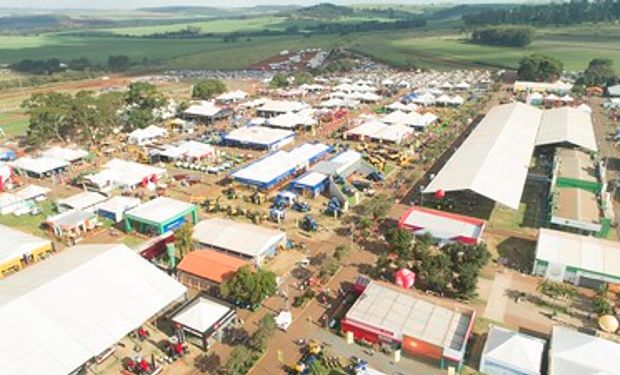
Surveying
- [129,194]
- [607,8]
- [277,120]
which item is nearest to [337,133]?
[277,120]

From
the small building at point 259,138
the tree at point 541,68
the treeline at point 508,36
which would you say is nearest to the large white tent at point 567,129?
the small building at point 259,138

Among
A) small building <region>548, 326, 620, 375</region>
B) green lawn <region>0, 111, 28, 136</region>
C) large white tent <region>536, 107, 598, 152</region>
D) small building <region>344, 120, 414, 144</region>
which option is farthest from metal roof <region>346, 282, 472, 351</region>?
green lawn <region>0, 111, 28, 136</region>

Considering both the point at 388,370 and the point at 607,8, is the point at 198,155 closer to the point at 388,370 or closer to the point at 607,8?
the point at 388,370

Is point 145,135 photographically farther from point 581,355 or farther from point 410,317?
point 581,355

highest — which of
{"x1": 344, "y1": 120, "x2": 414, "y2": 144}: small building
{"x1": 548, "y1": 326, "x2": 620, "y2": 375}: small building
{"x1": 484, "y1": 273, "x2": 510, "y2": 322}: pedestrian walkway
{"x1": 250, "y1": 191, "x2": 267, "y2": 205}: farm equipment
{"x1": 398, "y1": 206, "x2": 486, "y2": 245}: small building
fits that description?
{"x1": 548, "y1": 326, "x2": 620, "y2": 375}: small building

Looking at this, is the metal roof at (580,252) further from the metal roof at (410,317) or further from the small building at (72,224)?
the small building at (72,224)

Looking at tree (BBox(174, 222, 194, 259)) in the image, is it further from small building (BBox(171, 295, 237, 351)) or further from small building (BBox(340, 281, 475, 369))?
small building (BBox(340, 281, 475, 369))

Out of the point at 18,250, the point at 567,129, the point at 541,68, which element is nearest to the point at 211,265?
the point at 18,250

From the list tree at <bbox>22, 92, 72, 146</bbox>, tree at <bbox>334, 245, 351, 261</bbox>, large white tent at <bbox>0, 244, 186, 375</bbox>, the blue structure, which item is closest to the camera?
large white tent at <bbox>0, 244, 186, 375</bbox>
